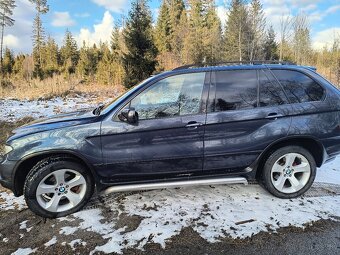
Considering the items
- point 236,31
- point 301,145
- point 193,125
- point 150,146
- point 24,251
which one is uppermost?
point 236,31

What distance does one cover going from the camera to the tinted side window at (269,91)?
4.05 meters

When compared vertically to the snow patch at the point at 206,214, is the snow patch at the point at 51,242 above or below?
below

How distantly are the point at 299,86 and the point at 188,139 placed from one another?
5.64 ft

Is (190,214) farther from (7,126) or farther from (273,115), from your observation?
(7,126)

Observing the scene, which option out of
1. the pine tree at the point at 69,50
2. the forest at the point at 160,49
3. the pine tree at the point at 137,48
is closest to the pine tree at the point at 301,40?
the forest at the point at 160,49

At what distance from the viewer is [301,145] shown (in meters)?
4.21

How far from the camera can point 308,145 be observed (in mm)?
4238

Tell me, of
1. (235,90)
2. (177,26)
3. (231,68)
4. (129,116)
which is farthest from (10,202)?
(177,26)

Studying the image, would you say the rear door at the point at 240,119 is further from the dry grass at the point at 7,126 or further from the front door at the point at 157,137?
the dry grass at the point at 7,126

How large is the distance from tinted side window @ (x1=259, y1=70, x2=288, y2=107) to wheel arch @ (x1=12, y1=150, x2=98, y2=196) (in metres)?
2.36

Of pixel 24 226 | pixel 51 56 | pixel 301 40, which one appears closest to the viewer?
pixel 24 226

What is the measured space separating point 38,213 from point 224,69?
9.72ft

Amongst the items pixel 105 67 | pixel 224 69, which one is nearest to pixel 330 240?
pixel 224 69

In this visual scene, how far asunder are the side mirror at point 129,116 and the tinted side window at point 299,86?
2008 mm
